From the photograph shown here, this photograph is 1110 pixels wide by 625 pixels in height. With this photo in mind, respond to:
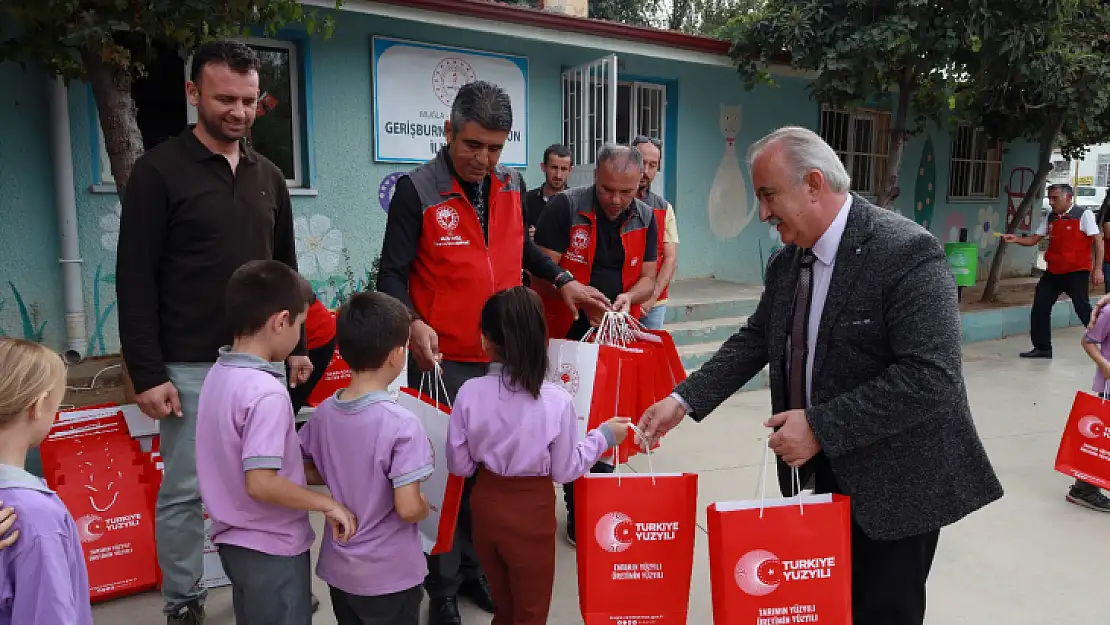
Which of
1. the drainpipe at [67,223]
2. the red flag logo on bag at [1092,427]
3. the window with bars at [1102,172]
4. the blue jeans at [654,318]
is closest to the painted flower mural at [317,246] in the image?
the drainpipe at [67,223]

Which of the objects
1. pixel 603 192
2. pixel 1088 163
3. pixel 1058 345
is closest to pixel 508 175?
pixel 603 192

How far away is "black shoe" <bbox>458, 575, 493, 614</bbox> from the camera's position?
279cm

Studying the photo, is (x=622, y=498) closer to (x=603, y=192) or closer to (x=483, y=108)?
(x=483, y=108)

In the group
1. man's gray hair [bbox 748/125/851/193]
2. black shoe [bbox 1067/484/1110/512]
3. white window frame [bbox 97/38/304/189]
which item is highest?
white window frame [bbox 97/38/304/189]

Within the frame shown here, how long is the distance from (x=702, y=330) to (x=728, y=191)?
2.83 metres

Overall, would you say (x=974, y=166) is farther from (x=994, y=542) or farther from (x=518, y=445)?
(x=518, y=445)

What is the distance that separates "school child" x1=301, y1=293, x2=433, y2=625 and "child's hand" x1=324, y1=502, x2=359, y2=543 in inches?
2.0

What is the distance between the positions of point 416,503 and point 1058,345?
908 cm

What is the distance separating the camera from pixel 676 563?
2.03 meters

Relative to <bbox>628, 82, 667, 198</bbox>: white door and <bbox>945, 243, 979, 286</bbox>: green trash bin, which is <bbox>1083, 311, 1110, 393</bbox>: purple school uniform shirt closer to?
<bbox>628, 82, 667, 198</bbox>: white door

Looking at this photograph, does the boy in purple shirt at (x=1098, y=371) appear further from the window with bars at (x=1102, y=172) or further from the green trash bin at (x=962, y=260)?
the window with bars at (x=1102, y=172)

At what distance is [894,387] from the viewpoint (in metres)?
1.60

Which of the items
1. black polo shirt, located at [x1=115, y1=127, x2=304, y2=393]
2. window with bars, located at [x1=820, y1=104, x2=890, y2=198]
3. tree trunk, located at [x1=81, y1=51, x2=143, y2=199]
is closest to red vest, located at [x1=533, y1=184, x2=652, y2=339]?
black polo shirt, located at [x1=115, y1=127, x2=304, y2=393]

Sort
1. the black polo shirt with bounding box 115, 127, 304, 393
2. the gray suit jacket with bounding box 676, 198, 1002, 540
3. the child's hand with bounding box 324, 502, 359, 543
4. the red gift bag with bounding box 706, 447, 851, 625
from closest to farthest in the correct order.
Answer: the gray suit jacket with bounding box 676, 198, 1002, 540 < the red gift bag with bounding box 706, 447, 851, 625 < the child's hand with bounding box 324, 502, 359, 543 < the black polo shirt with bounding box 115, 127, 304, 393
